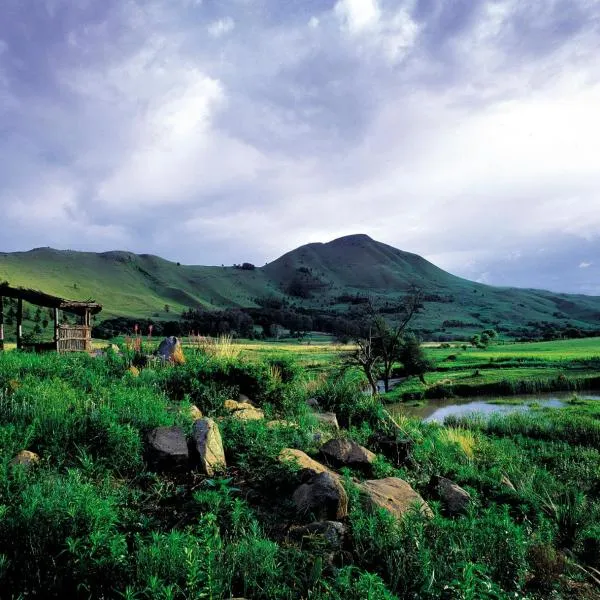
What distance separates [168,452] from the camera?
7.06 m

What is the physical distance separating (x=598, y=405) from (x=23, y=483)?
125ft

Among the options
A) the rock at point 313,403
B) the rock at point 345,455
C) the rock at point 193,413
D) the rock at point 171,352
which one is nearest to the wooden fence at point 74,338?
the rock at point 171,352

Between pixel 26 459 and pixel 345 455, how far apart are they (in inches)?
198

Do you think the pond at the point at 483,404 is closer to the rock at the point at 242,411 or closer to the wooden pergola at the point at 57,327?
the wooden pergola at the point at 57,327

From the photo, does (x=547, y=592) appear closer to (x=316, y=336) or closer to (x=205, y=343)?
(x=205, y=343)

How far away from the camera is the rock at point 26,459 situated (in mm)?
6234

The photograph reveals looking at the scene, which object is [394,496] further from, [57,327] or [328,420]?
[57,327]

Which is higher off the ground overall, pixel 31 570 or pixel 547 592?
pixel 31 570

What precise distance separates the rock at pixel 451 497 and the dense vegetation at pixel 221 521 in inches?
5.2

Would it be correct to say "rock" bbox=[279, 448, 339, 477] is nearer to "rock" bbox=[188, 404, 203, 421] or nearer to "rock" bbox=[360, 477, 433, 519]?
"rock" bbox=[360, 477, 433, 519]

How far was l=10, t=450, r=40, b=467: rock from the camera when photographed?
623cm

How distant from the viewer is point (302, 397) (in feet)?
43.7

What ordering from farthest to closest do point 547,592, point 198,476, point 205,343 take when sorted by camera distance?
point 205,343, point 198,476, point 547,592

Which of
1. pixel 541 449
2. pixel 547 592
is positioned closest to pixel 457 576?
pixel 547 592
